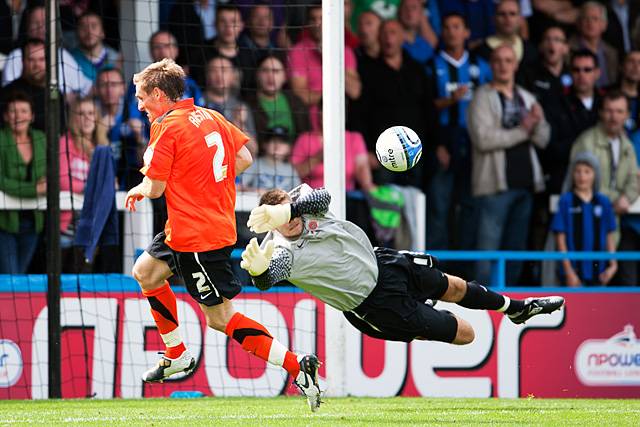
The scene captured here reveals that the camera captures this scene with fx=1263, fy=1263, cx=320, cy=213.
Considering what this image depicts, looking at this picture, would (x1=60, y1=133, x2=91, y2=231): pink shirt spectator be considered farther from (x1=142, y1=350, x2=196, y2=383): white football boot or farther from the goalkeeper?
the goalkeeper

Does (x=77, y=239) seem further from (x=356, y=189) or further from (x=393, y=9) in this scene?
(x=393, y=9)

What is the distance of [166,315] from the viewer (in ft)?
27.8

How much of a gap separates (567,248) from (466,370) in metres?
2.11

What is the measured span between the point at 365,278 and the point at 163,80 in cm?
183

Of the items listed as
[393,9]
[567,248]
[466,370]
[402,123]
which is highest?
[393,9]

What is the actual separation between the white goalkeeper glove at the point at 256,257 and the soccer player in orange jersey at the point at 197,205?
63 cm

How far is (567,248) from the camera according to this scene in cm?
1295

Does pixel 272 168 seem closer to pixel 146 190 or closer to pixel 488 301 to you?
pixel 488 301

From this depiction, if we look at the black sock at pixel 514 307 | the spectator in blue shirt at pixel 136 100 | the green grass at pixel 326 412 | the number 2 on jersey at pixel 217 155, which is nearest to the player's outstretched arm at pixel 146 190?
the number 2 on jersey at pixel 217 155

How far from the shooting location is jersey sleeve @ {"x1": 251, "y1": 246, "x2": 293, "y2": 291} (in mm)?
7660

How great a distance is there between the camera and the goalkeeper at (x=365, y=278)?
806 cm

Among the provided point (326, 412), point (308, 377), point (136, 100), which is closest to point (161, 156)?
point (308, 377)

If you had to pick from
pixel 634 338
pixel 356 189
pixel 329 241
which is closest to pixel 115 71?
pixel 356 189

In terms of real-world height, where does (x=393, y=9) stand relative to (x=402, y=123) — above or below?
above
